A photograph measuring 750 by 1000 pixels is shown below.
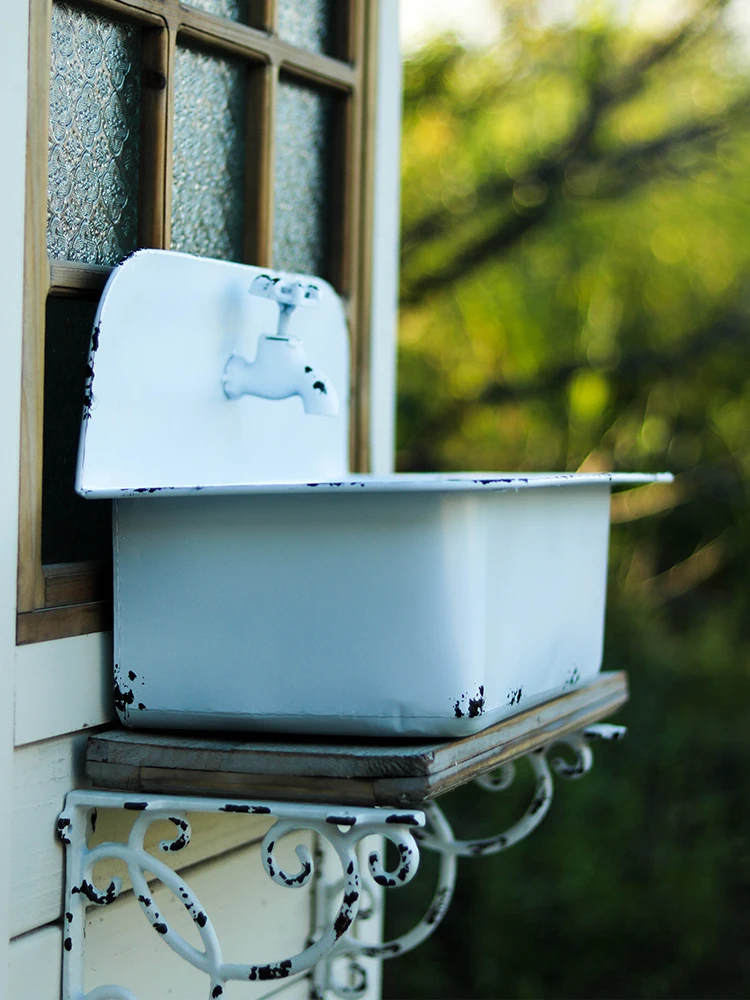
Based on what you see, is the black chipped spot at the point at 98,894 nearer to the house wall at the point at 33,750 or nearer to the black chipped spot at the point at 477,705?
the house wall at the point at 33,750

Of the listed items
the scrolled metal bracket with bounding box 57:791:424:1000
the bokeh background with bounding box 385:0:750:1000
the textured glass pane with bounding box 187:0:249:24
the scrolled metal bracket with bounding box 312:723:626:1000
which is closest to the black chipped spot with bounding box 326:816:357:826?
the scrolled metal bracket with bounding box 57:791:424:1000

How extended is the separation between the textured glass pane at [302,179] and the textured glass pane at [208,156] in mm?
86

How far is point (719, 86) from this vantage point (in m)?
3.73

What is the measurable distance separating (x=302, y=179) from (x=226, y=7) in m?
0.22

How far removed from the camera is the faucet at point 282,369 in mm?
1138

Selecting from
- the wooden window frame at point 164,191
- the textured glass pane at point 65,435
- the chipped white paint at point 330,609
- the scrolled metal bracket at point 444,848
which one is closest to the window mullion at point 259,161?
the wooden window frame at point 164,191

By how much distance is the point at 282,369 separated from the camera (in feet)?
3.76

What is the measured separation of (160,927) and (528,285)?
10.9ft

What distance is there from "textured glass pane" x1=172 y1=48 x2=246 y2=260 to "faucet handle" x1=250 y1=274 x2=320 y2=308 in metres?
0.10

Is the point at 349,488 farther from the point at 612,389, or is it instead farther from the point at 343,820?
the point at 612,389

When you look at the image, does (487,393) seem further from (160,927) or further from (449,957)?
(160,927)

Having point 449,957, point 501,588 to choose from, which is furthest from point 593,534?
point 449,957

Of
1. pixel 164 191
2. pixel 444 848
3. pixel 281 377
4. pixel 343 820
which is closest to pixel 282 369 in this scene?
pixel 281 377

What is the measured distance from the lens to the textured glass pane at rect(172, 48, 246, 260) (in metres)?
1.19
